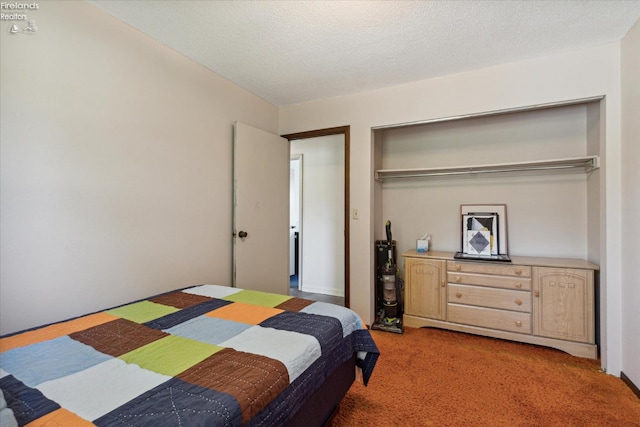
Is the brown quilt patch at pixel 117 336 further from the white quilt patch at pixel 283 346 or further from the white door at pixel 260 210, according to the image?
the white door at pixel 260 210

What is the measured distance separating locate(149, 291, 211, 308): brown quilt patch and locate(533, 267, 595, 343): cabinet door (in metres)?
2.71

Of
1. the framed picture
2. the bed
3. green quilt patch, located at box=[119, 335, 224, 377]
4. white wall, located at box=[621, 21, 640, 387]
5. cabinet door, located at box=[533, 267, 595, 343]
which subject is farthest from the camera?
the framed picture

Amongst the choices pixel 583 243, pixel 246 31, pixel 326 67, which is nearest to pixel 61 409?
pixel 246 31

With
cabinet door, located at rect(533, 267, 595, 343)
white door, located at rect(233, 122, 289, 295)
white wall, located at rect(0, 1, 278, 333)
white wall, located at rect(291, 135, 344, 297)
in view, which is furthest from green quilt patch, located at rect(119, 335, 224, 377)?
white wall, located at rect(291, 135, 344, 297)

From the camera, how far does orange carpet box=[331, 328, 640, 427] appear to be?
5.51 ft

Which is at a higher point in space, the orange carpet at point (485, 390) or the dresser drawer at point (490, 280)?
the dresser drawer at point (490, 280)

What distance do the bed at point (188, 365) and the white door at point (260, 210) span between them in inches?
46.4

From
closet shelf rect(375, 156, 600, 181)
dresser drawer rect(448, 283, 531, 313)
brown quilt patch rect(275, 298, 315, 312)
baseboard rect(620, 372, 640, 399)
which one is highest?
closet shelf rect(375, 156, 600, 181)

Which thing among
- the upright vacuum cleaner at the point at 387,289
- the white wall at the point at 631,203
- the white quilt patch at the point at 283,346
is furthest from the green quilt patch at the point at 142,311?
the white wall at the point at 631,203

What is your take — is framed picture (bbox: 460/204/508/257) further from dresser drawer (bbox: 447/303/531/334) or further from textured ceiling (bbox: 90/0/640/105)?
textured ceiling (bbox: 90/0/640/105)

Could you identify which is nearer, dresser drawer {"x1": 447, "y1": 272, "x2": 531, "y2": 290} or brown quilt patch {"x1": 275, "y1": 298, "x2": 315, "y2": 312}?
brown quilt patch {"x1": 275, "y1": 298, "x2": 315, "y2": 312}

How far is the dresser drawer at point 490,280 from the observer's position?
101 inches

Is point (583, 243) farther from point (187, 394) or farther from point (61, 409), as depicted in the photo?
point (61, 409)

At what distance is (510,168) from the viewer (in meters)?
2.87
